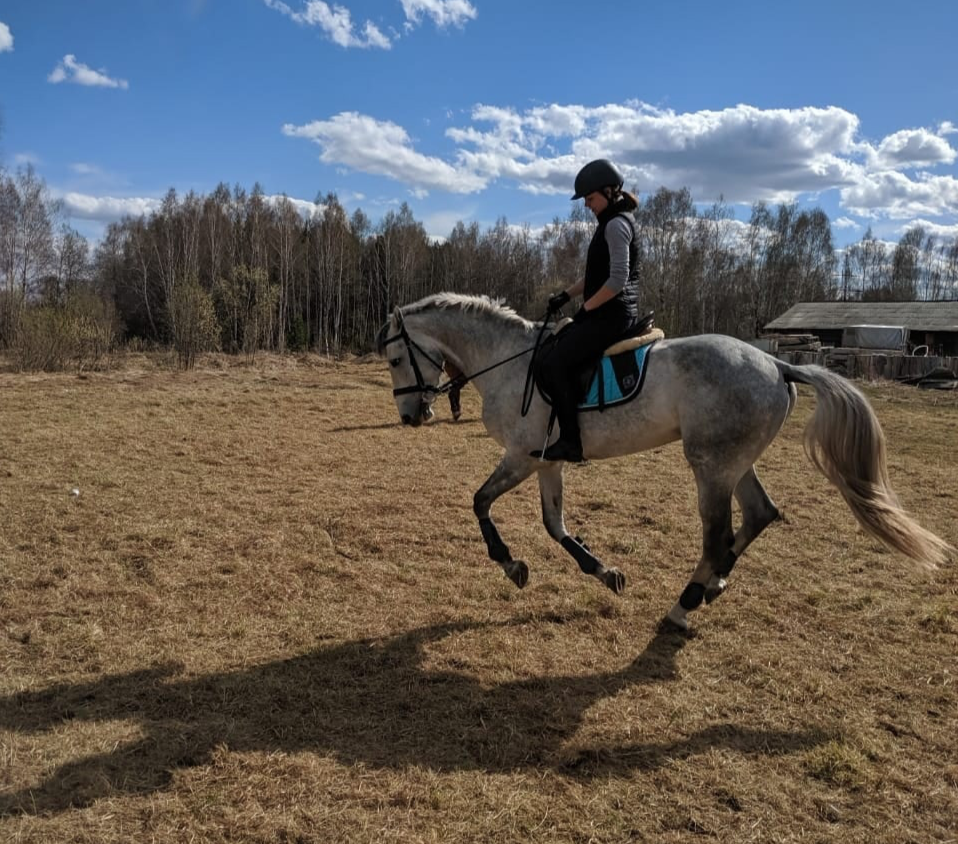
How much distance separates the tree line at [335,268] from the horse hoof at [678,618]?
2952 cm

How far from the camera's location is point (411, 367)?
5.71 m

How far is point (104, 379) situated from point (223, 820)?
22.8 metres

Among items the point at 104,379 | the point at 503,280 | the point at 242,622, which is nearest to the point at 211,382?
the point at 104,379

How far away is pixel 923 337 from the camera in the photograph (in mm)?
41000

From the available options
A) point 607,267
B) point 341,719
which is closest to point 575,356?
point 607,267

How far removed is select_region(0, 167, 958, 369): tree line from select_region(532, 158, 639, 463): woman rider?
94.4 ft

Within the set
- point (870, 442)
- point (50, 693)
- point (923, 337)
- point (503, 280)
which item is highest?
point (503, 280)

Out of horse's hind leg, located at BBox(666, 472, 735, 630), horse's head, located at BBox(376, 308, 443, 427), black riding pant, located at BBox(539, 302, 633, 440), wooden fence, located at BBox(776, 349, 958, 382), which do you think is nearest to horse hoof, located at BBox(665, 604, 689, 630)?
horse's hind leg, located at BBox(666, 472, 735, 630)

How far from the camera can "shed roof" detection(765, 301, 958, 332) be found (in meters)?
40.7

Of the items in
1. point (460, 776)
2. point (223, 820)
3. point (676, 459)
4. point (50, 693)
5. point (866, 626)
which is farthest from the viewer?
point (676, 459)

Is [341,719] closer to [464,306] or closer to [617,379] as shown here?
[617,379]

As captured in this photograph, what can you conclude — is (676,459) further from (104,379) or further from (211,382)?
(104,379)

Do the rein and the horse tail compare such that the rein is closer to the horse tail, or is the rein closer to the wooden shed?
the horse tail

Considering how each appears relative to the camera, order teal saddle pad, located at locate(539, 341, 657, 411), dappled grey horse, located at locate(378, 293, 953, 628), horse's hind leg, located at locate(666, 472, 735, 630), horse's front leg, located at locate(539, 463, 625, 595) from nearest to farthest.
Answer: dappled grey horse, located at locate(378, 293, 953, 628)
horse's hind leg, located at locate(666, 472, 735, 630)
teal saddle pad, located at locate(539, 341, 657, 411)
horse's front leg, located at locate(539, 463, 625, 595)
